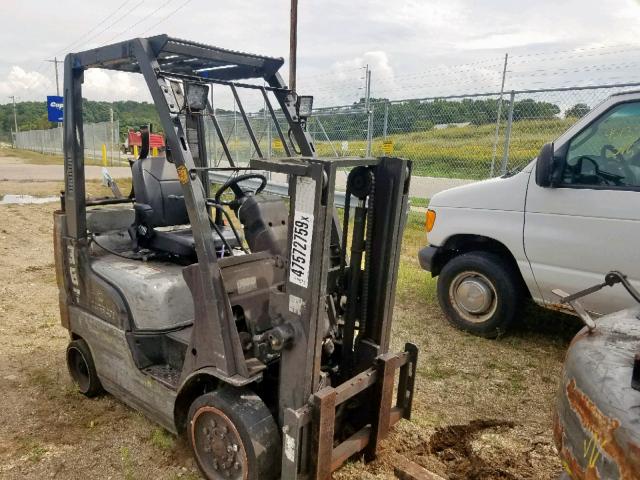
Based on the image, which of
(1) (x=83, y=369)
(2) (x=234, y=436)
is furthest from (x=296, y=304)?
(1) (x=83, y=369)

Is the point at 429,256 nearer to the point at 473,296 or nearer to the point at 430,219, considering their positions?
the point at 430,219

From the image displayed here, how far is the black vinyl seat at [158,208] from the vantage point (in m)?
3.59

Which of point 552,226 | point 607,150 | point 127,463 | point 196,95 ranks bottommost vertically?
point 127,463

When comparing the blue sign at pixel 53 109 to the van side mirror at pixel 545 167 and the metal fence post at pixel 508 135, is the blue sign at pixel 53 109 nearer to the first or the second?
the metal fence post at pixel 508 135

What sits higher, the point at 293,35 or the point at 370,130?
the point at 293,35

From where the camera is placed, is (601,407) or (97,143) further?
(97,143)

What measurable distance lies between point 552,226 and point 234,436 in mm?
3117

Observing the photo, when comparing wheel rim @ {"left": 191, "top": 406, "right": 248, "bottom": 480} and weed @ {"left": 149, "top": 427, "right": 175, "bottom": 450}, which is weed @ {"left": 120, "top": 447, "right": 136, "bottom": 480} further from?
wheel rim @ {"left": 191, "top": 406, "right": 248, "bottom": 480}

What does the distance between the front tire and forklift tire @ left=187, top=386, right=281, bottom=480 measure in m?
2.94

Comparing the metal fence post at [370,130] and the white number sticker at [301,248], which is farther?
the metal fence post at [370,130]

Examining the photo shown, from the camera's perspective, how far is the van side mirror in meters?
3.96

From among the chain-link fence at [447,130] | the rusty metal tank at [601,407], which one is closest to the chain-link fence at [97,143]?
the chain-link fence at [447,130]

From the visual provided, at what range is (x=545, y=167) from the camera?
157 inches

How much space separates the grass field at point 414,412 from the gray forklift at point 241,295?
0.21 metres
